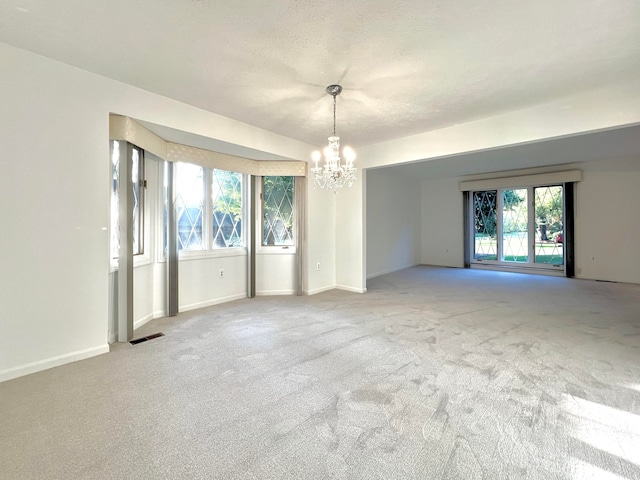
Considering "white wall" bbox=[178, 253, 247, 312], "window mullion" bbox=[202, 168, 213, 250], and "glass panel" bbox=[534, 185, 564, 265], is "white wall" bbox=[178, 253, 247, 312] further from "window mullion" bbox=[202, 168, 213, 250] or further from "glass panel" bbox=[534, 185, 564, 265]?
"glass panel" bbox=[534, 185, 564, 265]

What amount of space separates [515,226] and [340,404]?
25.9 feet

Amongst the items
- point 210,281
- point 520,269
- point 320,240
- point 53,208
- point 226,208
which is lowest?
point 520,269

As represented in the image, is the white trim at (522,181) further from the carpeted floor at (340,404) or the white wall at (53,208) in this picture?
the white wall at (53,208)

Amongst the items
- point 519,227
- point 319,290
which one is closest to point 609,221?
point 519,227

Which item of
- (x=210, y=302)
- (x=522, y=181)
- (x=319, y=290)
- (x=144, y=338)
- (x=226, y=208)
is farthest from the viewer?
(x=522, y=181)

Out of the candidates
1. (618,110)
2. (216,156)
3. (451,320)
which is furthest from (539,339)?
(216,156)

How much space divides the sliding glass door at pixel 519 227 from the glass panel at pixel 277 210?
19.4 ft

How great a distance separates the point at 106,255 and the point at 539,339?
446cm

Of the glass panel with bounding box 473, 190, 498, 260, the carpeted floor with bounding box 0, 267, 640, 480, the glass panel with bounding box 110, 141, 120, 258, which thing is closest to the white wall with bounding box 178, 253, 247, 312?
the carpeted floor with bounding box 0, 267, 640, 480

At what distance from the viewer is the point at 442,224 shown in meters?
8.77

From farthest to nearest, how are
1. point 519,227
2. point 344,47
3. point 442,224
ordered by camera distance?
point 442,224, point 519,227, point 344,47

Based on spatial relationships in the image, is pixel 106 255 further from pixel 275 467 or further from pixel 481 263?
pixel 481 263

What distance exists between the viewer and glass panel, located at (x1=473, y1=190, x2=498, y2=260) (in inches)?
316

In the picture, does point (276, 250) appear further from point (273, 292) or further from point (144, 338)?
point (144, 338)
